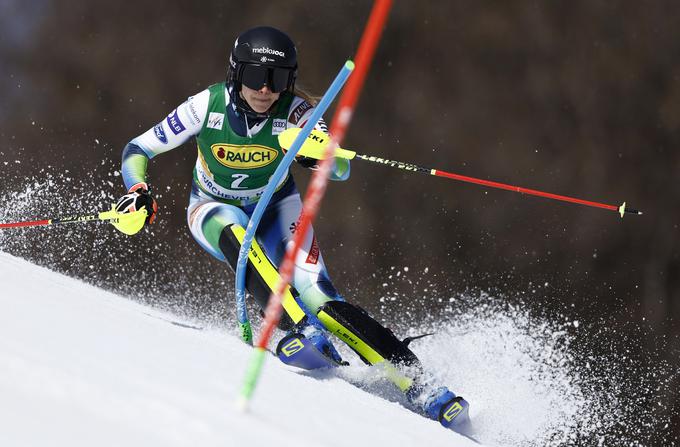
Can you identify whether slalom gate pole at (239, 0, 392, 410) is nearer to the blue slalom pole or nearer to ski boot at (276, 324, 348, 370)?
the blue slalom pole

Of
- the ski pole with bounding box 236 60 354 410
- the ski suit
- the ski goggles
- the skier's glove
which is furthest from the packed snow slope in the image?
the ski goggles

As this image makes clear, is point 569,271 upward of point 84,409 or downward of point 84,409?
downward

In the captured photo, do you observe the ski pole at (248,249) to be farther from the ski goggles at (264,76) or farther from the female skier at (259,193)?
the ski goggles at (264,76)

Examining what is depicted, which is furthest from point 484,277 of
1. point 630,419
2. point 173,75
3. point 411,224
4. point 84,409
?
point 84,409

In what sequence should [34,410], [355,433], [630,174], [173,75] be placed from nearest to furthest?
[34,410] → [355,433] → [630,174] → [173,75]

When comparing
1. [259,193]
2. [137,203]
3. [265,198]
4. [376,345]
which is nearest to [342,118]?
[265,198]

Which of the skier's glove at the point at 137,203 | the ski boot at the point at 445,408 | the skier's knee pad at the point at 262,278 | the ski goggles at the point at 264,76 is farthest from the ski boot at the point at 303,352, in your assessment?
the ski goggles at the point at 264,76

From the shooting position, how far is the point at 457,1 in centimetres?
705

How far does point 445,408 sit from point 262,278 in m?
0.79

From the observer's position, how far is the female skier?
8.93 ft

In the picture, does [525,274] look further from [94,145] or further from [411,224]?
[94,145]

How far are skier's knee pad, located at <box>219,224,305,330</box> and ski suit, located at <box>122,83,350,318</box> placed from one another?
0.20ft

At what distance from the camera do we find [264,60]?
9.36 feet

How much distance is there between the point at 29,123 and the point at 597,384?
577 cm
